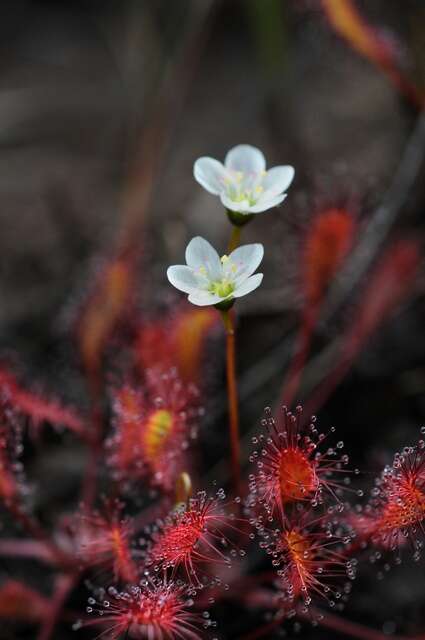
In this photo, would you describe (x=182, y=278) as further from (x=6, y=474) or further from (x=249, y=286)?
(x=6, y=474)

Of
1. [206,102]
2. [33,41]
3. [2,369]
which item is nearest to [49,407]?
[2,369]

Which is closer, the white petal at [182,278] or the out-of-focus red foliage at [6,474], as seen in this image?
the white petal at [182,278]

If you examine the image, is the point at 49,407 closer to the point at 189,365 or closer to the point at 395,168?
the point at 189,365

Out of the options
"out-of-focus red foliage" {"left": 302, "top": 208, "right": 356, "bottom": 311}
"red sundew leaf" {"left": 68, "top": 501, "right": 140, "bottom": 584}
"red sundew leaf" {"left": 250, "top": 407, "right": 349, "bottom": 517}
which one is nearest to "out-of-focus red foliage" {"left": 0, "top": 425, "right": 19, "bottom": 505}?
"red sundew leaf" {"left": 68, "top": 501, "right": 140, "bottom": 584}

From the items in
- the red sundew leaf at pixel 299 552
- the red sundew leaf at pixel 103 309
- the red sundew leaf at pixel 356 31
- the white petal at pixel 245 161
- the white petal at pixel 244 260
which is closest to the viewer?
the red sundew leaf at pixel 299 552

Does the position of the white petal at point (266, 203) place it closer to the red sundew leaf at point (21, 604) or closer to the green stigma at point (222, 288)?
the green stigma at point (222, 288)

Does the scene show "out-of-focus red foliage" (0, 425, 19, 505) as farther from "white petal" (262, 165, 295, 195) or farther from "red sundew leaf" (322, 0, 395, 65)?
"red sundew leaf" (322, 0, 395, 65)

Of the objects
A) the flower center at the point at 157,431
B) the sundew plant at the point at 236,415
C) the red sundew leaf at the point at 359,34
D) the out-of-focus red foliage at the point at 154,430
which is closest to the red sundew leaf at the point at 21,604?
the sundew plant at the point at 236,415
